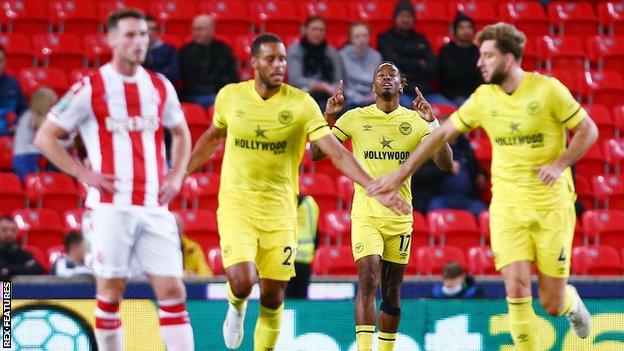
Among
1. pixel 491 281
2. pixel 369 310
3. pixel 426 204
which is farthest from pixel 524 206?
pixel 426 204

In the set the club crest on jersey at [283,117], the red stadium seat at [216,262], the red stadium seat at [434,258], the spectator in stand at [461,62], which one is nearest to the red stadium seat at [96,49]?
the red stadium seat at [216,262]

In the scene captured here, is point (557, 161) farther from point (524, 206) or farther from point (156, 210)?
point (156, 210)

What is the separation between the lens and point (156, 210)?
28.3 ft

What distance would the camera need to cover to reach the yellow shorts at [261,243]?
981 centimetres

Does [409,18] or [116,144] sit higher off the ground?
[409,18]

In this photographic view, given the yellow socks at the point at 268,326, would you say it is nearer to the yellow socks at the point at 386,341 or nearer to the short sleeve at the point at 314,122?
the yellow socks at the point at 386,341

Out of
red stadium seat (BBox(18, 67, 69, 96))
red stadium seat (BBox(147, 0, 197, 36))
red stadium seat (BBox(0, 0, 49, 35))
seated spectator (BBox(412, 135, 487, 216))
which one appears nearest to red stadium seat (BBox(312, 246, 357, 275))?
seated spectator (BBox(412, 135, 487, 216))

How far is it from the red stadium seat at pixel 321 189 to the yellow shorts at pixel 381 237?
13.7 feet

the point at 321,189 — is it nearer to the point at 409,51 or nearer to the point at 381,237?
the point at 409,51

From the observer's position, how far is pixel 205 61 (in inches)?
611

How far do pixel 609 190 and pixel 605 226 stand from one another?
0.74 m

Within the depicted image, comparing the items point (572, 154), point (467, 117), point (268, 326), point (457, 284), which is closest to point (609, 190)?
point (457, 284)

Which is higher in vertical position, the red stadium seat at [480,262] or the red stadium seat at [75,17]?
the red stadium seat at [75,17]

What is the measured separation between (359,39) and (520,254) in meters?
6.29
